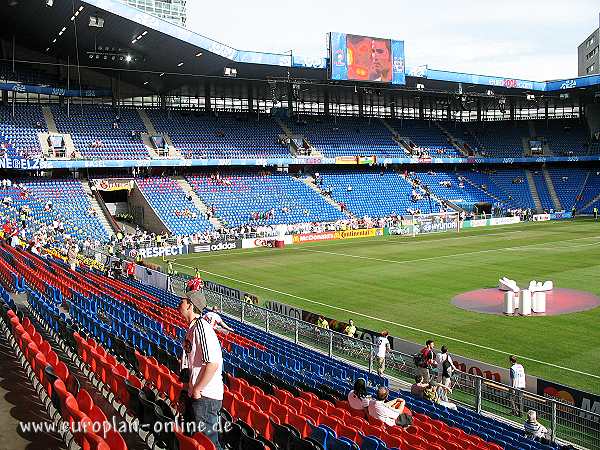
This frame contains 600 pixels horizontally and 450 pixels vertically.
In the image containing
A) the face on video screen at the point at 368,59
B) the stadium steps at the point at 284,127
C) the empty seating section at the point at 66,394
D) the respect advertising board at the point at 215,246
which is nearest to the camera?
the empty seating section at the point at 66,394

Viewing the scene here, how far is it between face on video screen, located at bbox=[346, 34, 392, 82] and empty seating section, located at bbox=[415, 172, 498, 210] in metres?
18.5

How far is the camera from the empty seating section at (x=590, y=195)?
77688 millimetres

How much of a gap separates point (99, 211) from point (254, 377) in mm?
43953

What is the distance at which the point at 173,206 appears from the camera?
56406mm

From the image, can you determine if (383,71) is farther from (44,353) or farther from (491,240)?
(44,353)

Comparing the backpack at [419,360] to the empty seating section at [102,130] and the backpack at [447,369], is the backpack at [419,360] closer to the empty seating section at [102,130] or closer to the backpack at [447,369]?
the backpack at [447,369]

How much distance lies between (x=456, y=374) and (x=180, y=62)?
43212 mm

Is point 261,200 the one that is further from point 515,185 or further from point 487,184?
point 515,185

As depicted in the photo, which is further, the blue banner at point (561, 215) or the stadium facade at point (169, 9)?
the stadium facade at point (169, 9)

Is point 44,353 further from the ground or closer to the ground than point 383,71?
closer to the ground

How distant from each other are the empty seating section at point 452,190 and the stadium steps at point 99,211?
38.1 metres

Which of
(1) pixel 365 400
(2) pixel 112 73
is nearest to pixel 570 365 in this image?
(1) pixel 365 400

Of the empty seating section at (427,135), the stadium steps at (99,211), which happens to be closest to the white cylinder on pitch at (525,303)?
the stadium steps at (99,211)

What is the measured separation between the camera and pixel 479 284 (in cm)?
3416
